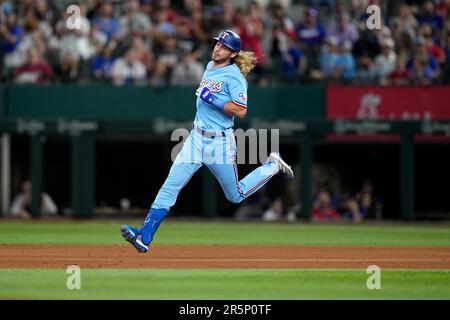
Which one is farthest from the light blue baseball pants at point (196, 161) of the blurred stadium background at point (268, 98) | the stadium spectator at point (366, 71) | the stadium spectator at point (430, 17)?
the stadium spectator at point (430, 17)

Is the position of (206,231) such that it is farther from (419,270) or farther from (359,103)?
(419,270)

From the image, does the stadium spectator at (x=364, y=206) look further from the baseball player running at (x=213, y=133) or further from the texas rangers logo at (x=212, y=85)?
the texas rangers logo at (x=212, y=85)

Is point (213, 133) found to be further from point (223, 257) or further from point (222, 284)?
point (222, 284)

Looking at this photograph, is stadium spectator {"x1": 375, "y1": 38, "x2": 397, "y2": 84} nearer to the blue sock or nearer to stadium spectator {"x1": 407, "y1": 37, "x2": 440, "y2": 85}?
stadium spectator {"x1": 407, "y1": 37, "x2": 440, "y2": 85}

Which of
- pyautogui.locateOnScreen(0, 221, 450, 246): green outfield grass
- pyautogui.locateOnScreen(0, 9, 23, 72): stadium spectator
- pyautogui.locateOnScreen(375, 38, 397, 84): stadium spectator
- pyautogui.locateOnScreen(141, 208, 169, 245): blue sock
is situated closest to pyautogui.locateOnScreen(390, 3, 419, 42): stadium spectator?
pyautogui.locateOnScreen(375, 38, 397, 84): stadium spectator

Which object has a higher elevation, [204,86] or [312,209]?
[204,86]

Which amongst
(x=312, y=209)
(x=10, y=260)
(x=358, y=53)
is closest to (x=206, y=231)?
(x=312, y=209)

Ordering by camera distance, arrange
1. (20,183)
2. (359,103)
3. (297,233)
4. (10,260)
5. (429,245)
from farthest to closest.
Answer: (20,183), (359,103), (297,233), (429,245), (10,260)
